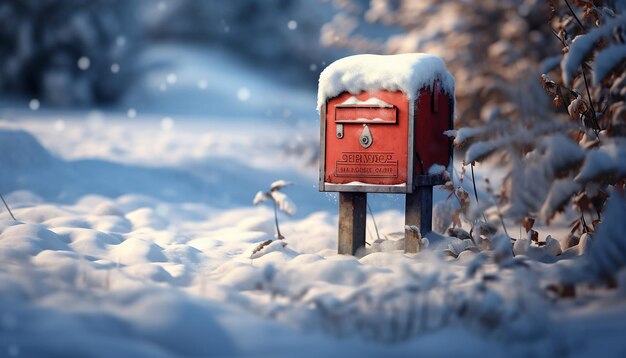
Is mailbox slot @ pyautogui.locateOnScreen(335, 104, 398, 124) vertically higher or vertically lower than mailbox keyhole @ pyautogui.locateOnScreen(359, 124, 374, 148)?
higher

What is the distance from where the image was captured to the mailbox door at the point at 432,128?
3.93 meters

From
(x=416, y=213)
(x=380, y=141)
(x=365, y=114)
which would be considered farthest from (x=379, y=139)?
(x=416, y=213)

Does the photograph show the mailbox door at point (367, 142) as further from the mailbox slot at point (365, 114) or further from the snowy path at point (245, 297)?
the snowy path at point (245, 297)

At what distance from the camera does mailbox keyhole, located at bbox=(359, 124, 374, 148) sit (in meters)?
3.93

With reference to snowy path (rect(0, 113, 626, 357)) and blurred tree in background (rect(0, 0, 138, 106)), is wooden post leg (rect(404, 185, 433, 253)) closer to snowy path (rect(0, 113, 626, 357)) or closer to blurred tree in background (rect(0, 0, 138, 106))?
snowy path (rect(0, 113, 626, 357))

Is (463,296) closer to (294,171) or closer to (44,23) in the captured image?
(294,171)

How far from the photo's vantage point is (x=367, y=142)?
155 inches

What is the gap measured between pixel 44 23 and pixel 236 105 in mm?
4271

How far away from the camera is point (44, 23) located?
14.0m

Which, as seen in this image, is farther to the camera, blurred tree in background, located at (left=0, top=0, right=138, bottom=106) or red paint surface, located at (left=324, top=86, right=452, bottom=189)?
blurred tree in background, located at (left=0, top=0, right=138, bottom=106)

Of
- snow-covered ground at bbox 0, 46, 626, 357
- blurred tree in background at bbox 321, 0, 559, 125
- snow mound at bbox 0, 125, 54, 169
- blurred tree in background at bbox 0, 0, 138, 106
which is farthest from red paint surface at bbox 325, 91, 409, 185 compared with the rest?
blurred tree in background at bbox 0, 0, 138, 106

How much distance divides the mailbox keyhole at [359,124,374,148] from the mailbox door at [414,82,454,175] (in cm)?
27

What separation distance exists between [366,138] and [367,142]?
24 millimetres

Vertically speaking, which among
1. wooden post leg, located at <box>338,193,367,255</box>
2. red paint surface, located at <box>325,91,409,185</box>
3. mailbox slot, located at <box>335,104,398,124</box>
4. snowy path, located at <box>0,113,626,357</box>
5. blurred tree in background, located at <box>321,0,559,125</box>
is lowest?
snowy path, located at <box>0,113,626,357</box>
